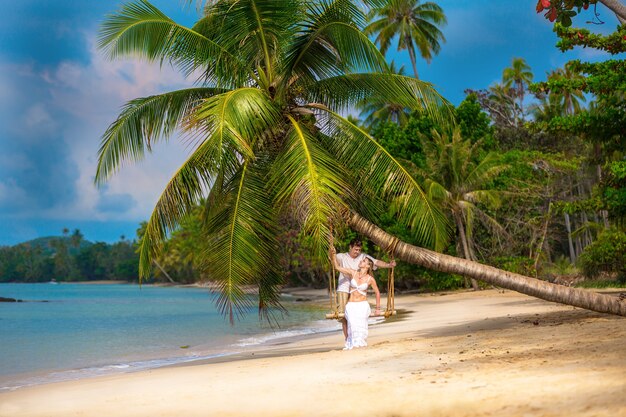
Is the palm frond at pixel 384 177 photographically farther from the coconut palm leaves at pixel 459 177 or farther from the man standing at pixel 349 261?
the coconut palm leaves at pixel 459 177

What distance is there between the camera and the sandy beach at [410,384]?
16.5ft

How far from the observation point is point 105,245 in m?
152

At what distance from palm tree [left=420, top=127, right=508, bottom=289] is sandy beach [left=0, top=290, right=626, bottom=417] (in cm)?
1647

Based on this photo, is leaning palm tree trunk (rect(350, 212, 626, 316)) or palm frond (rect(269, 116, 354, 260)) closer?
palm frond (rect(269, 116, 354, 260))

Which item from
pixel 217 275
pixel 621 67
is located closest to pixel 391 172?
pixel 217 275

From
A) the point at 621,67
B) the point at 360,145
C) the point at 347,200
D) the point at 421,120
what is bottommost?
the point at 347,200

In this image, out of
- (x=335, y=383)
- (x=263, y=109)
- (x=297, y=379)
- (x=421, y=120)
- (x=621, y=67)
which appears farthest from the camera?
(x=421, y=120)

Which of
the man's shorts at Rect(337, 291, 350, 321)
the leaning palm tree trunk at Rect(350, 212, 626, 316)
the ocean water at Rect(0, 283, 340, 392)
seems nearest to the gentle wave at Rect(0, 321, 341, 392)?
the ocean water at Rect(0, 283, 340, 392)

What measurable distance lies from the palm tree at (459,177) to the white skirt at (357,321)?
16.3 meters

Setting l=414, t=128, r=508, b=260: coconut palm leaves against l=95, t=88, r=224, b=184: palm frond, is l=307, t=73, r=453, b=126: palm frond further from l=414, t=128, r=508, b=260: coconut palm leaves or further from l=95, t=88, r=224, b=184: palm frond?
l=414, t=128, r=508, b=260: coconut palm leaves

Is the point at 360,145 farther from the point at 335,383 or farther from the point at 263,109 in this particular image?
the point at 335,383

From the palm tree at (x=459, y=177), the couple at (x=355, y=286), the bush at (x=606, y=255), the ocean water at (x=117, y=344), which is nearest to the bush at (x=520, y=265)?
the palm tree at (x=459, y=177)

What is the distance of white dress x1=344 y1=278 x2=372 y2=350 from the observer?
9125 mm

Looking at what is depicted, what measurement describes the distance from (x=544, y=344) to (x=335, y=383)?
281cm
